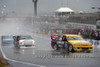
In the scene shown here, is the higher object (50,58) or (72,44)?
(50,58)

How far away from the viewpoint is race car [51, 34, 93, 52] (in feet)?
72.8

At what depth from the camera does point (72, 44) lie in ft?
73.3

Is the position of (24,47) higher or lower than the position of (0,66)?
lower

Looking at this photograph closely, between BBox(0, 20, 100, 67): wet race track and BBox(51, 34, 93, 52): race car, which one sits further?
BBox(51, 34, 93, 52): race car

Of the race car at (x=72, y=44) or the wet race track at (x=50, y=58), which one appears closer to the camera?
the wet race track at (x=50, y=58)

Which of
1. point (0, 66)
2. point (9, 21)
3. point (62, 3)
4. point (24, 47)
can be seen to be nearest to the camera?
point (0, 66)

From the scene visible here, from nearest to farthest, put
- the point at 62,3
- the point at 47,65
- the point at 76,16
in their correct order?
the point at 47,65 < the point at 76,16 < the point at 62,3

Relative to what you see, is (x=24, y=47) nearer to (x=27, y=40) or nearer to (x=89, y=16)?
(x=27, y=40)

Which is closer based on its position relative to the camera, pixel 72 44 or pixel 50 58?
pixel 50 58

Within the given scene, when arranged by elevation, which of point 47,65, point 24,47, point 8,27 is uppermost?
point 47,65

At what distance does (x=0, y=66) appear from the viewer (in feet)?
37.7

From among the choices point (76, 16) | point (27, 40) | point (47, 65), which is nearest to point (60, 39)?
point (27, 40)

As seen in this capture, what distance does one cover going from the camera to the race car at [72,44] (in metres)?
22.2

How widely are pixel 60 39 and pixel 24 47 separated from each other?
179 inches
